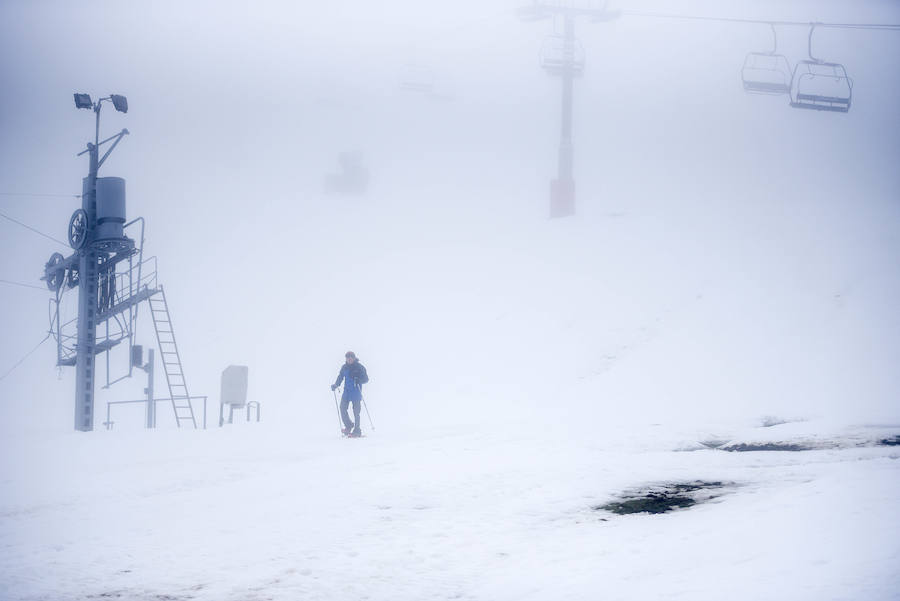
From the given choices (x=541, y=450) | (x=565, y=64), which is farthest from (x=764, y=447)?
(x=565, y=64)

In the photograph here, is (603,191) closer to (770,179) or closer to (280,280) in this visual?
(770,179)

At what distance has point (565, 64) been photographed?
4122cm

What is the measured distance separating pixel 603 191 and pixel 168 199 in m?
33.7

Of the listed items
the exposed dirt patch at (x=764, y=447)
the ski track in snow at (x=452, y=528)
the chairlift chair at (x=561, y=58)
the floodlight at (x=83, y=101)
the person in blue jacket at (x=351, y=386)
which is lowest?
the ski track in snow at (x=452, y=528)

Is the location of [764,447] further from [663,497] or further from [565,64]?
[565,64]

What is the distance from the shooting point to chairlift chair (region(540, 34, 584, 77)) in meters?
39.4

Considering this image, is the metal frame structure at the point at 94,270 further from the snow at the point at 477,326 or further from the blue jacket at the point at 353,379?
the blue jacket at the point at 353,379

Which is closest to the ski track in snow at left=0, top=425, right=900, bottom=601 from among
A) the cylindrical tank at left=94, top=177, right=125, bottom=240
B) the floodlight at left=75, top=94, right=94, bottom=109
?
the cylindrical tank at left=94, top=177, right=125, bottom=240

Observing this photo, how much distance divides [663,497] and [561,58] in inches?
1320

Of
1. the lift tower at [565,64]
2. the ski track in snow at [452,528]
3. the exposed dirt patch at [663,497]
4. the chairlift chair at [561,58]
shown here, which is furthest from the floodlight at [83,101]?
the lift tower at [565,64]

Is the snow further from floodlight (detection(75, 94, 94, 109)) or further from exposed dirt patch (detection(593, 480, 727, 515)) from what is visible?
floodlight (detection(75, 94, 94, 109))

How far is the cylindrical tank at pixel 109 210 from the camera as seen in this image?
24.4 metres

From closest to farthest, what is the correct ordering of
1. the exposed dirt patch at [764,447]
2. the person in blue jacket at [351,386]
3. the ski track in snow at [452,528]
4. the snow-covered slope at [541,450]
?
the ski track in snow at [452,528]
the snow-covered slope at [541,450]
the exposed dirt patch at [764,447]
the person in blue jacket at [351,386]

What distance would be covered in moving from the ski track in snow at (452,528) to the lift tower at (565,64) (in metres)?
29.6
